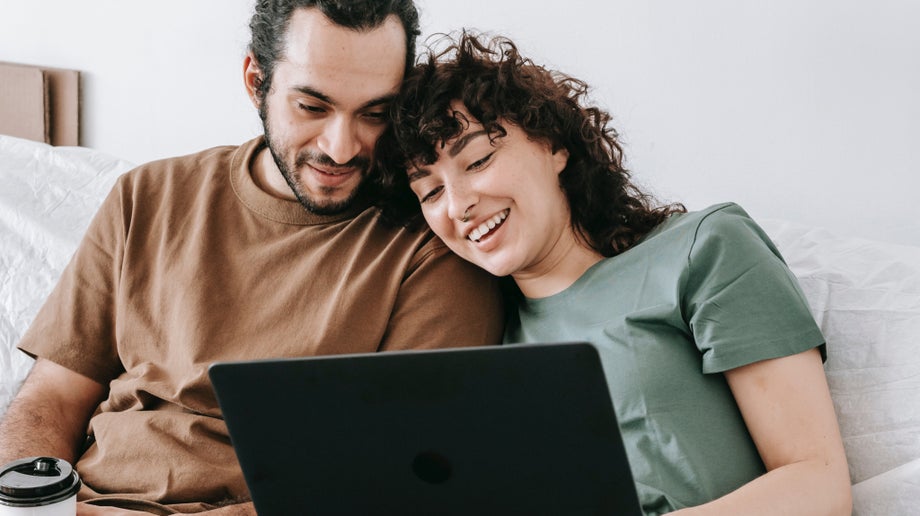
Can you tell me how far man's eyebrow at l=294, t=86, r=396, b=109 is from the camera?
4.05ft

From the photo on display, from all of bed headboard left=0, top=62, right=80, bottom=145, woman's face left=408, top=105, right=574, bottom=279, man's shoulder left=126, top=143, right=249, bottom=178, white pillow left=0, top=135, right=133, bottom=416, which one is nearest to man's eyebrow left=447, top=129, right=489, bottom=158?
woman's face left=408, top=105, right=574, bottom=279

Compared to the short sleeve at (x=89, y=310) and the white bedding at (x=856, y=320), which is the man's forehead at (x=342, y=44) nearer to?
the short sleeve at (x=89, y=310)

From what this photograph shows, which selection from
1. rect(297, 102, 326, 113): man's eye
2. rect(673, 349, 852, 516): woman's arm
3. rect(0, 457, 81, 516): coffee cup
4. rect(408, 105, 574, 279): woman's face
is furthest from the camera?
rect(297, 102, 326, 113): man's eye

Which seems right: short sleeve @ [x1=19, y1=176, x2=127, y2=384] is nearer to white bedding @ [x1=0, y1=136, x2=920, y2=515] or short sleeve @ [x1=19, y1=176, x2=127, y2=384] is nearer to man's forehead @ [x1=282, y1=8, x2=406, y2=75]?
white bedding @ [x1=0, y1=136, x2=920, y2=515]

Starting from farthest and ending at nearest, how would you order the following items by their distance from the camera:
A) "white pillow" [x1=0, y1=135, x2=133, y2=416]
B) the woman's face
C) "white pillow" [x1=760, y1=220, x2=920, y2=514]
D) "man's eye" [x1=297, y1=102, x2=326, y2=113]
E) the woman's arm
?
"white pillow" [x1=0, y1=135, x2=133, y2=416] < "man's eye" [x1=297, y1=102, x2=326, y2=113] < the woman's face < "white pillow" [x1=760, y1=220, x2=920, y2=514] < the woman's arm

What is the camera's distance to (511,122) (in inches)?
47.3

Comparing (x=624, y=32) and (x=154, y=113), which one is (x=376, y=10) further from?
(x=154, y=113)

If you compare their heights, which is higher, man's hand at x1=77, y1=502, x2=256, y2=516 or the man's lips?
the man's lips

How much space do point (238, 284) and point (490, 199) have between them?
38 cm

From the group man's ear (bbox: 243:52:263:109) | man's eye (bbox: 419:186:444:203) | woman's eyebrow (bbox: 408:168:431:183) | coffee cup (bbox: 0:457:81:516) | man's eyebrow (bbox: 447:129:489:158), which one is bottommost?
coffee cup (bbox: 0:457:81:516)

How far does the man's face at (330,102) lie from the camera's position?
1.22m

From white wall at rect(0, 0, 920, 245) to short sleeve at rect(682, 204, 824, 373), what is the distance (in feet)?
1.40

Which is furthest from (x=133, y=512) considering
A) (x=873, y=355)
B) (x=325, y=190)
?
(x=873, y=355)

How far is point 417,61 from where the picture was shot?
1.33 m
